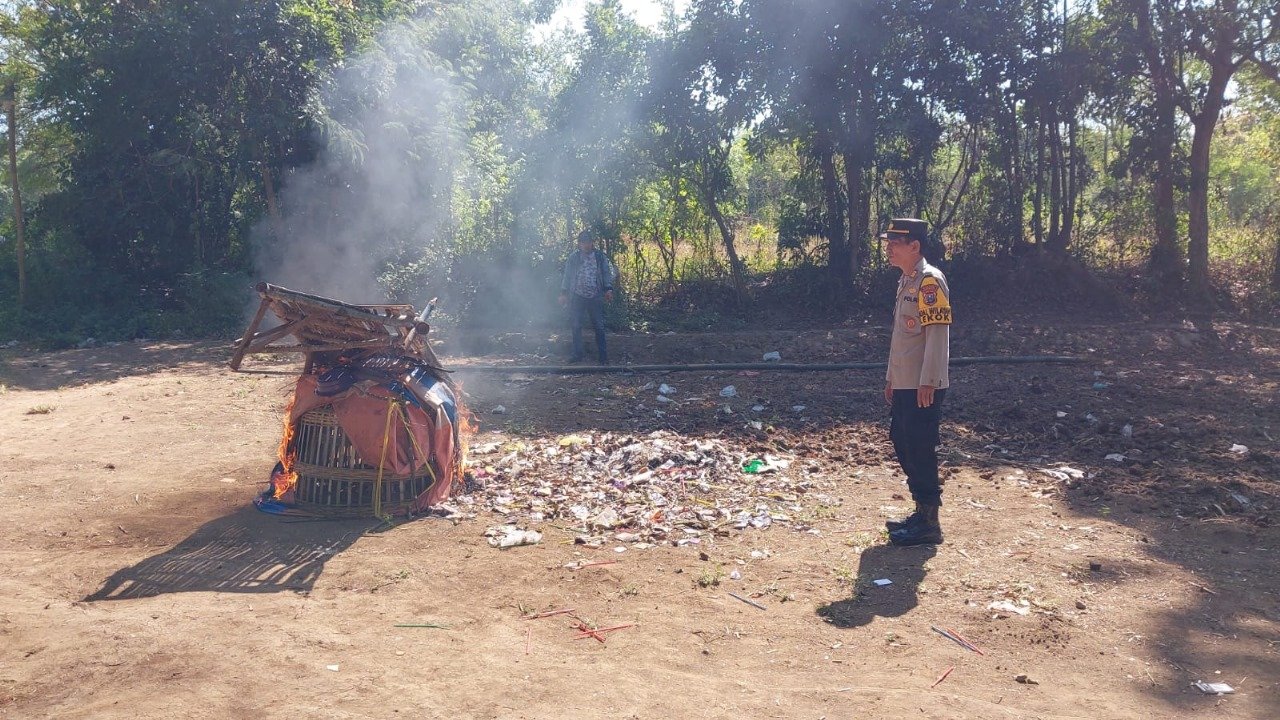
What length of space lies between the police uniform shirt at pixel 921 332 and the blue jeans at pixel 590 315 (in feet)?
20.8

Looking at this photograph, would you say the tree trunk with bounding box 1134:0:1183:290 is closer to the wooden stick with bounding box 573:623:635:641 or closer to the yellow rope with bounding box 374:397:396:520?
the yellow rope with bounding box 374:397:396:520

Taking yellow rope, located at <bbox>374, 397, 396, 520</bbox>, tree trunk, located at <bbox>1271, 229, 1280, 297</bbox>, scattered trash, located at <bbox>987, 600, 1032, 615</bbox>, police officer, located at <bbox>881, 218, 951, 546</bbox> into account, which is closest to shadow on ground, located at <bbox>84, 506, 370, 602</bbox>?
yellow rope, located at <bbox>374, 397, 396, 520</bbox>

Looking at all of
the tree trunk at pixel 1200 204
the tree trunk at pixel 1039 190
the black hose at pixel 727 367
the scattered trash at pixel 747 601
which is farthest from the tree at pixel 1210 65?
the scattered trash at pixel 747 601

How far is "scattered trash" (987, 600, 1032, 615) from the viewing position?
4.55 meters

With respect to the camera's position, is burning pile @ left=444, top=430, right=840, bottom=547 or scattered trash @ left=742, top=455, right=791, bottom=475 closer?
burning pile @ left=444, top=430, right=840, bottom=547

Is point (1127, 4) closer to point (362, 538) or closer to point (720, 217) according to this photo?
point (720, 217)

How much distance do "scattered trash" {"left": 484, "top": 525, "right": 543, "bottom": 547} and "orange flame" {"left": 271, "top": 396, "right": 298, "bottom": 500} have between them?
A: 1.49m

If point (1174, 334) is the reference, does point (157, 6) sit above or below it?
above

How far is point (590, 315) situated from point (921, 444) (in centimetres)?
662

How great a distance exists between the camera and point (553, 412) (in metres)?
9.15

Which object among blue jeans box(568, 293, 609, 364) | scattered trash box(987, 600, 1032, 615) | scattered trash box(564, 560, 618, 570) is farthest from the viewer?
blue jeans box(568, 293, 609, 364)

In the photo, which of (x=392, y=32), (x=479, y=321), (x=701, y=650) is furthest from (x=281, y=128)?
(x=701, y=650)

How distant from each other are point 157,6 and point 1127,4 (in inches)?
618

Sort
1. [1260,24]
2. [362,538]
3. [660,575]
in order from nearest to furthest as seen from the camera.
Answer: [660,575] < [362,538] < [1260,24]
